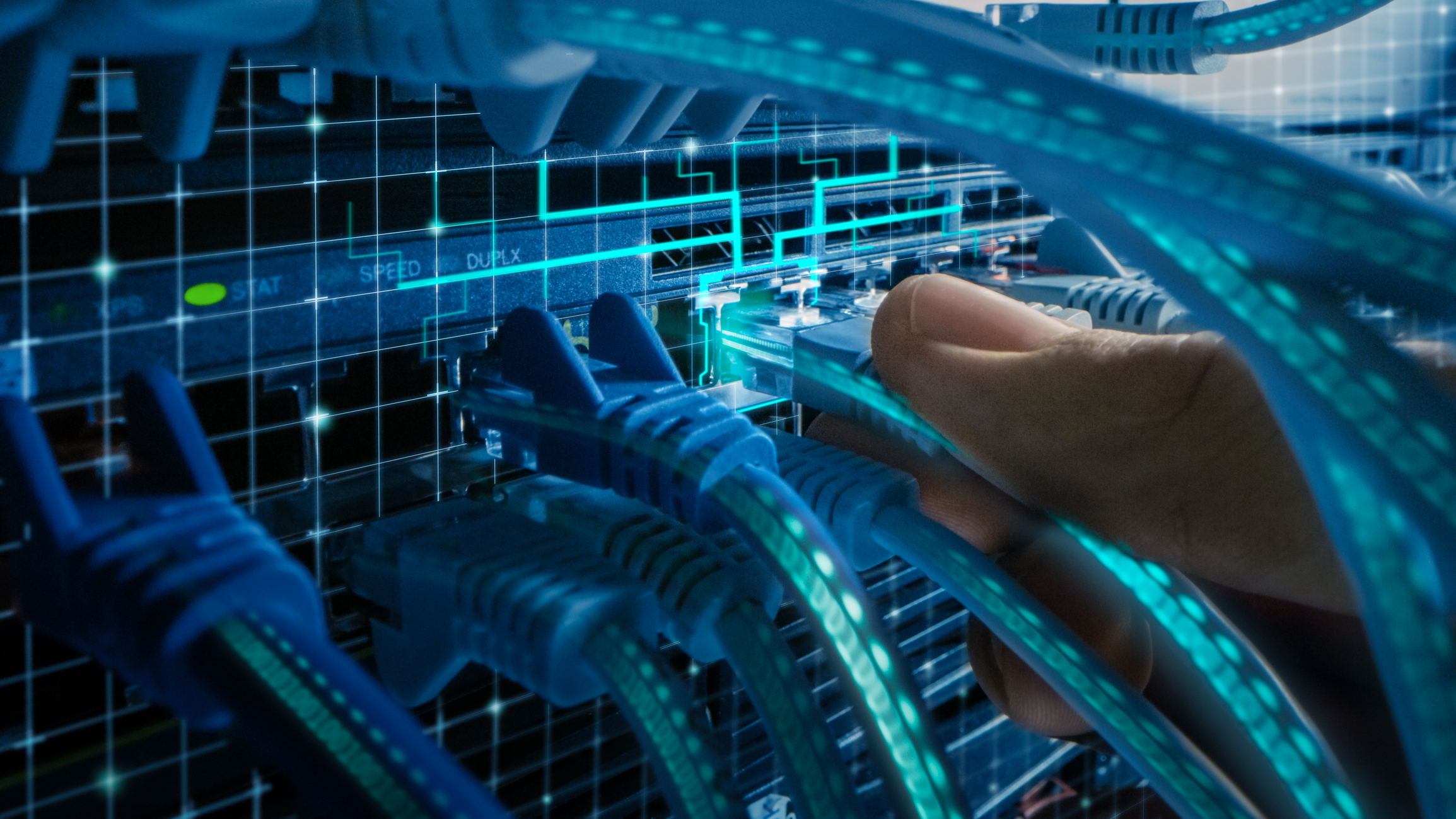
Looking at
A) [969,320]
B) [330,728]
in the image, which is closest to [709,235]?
[969,320]

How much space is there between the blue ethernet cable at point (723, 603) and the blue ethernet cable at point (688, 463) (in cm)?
1

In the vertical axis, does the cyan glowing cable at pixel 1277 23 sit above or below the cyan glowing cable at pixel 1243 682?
above

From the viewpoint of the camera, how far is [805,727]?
352 mm

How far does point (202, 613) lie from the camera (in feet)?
0.91

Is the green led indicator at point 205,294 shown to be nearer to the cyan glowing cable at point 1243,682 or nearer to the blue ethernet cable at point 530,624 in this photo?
the blue ethernet cable at point 530,624

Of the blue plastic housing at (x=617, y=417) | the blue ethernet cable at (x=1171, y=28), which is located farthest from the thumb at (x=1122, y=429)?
the blue ethernet cable at (x=1171, y=28)

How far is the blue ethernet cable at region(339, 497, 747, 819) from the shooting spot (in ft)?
1.14

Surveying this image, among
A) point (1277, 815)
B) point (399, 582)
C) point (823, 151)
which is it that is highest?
point (823, 151)

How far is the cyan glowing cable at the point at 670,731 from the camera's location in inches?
13.4

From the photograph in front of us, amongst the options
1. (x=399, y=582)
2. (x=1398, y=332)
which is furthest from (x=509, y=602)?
(x=1398, y=332)

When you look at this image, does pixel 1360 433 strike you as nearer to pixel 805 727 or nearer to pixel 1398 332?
pixel 1398 332

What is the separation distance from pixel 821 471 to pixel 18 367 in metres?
0.31

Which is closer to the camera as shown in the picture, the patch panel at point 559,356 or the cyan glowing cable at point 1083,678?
the patch panel at point 559,356

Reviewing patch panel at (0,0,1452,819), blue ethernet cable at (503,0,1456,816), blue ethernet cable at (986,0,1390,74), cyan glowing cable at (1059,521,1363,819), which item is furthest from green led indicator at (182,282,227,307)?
blue ethernet cable at (986,0,1390,74)
